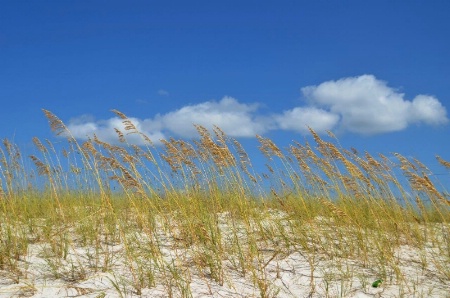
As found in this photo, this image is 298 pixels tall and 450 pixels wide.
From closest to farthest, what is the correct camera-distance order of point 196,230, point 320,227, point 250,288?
1. point 250,288
2. point 196,230
3. point 320,227

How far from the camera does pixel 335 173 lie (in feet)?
18.2

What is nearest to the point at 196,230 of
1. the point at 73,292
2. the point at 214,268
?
the point at 214,268

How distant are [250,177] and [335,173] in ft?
3.37

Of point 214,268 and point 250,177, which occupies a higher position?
point 250,177

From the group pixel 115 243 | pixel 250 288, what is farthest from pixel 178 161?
pixel 250 288

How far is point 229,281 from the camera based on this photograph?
384 cm

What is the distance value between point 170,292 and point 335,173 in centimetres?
279

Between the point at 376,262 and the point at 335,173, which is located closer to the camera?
the point at 376,262

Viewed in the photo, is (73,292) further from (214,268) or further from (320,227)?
(320,227)

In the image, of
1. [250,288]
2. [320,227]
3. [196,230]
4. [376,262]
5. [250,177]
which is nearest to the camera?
[250,288]

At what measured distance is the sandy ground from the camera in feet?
12.0

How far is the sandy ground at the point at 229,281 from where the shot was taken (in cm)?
365

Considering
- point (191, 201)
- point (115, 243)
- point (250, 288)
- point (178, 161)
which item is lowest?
point (250, 288)

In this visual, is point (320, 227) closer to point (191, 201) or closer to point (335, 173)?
point (335, 173)
